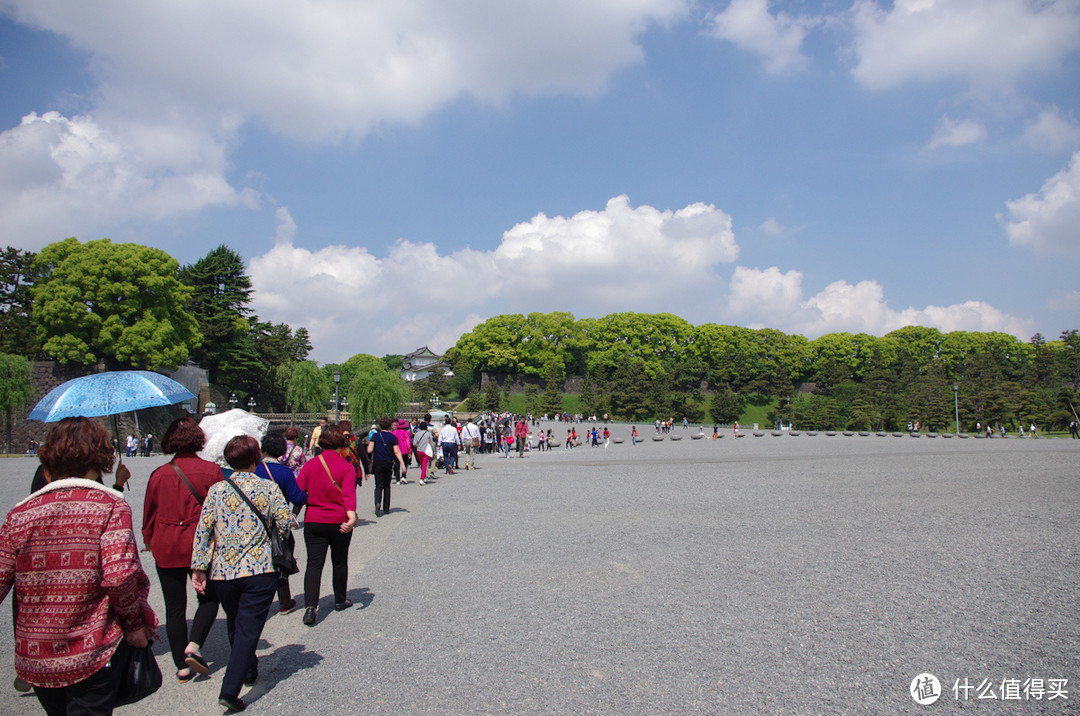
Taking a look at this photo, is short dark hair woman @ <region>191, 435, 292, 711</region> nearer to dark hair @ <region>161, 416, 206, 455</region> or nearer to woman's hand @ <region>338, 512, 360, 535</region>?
dark hair @ <region>161, 416, 206, 455</region>

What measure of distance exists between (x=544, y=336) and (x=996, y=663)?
8474cm

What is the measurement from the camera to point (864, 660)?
3.98 metres

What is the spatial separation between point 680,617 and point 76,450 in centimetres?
399

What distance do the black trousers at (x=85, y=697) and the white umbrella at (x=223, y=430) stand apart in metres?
3.55

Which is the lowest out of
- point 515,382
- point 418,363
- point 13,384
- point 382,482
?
point 382,482

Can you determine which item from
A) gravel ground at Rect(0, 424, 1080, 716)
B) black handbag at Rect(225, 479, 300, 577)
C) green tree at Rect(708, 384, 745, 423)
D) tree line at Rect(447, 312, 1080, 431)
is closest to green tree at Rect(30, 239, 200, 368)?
gravel ground at Rect(0, 424, 1080, 716)

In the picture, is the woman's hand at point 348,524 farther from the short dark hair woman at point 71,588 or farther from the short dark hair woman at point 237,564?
the short dark hair woman at point 71,588

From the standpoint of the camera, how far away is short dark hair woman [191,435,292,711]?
3.46 metres

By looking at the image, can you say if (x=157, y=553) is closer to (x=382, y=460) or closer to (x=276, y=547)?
(x=276, y=547)

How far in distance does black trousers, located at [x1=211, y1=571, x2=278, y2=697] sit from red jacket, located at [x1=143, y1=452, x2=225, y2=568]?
0.51 metres

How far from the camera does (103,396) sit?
5910 mm

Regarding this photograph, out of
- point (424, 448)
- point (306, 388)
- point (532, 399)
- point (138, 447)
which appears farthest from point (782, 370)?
point (424, 448)

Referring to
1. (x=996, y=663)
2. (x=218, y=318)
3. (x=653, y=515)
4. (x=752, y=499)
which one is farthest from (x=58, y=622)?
(x=218, y=318)

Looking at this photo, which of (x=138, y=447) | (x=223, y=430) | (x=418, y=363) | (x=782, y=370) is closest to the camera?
(x=223, y=430)
